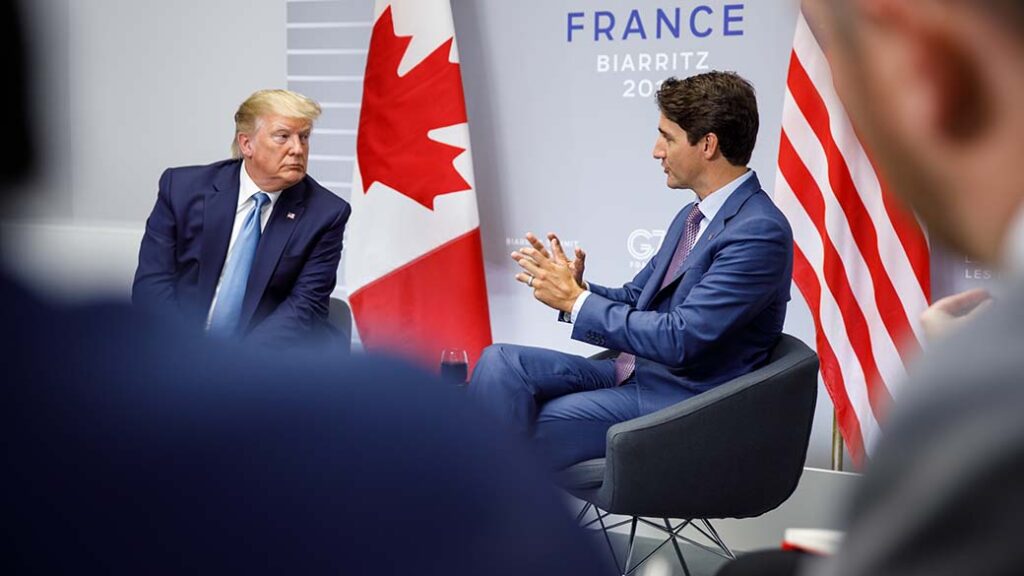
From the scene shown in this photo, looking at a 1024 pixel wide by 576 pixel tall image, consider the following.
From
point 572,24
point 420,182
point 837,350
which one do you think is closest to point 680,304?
point 837,350

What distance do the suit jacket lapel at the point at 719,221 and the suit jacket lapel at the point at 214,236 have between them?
1508 millimetres

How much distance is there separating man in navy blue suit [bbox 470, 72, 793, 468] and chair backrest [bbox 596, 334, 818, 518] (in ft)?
0.53

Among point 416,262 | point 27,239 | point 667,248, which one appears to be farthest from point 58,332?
point 416,262

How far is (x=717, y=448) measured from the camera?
120 inches

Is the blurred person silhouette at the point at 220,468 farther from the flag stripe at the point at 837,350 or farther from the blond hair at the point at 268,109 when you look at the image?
the blond hair at the point at 268,109

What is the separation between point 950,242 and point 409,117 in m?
4.28

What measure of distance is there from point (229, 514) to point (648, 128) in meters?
4.28

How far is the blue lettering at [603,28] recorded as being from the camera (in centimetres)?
454

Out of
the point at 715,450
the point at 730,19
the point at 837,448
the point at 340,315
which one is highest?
the point at 730,19

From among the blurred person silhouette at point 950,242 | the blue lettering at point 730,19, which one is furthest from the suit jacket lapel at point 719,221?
the blurred person silhouette at point 950,242

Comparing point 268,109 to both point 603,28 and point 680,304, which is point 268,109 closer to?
point 603,28

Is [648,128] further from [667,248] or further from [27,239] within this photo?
[27,239]

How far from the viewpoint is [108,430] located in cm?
33

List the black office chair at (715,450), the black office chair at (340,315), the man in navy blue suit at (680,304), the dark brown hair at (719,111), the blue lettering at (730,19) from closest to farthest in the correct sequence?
the black office chair at (715,450)
the man in navy blue suit at (680,304)
the dark brown hair at (719,111)
the black office chair at (340,315)
the blue lettering at (730,19)
